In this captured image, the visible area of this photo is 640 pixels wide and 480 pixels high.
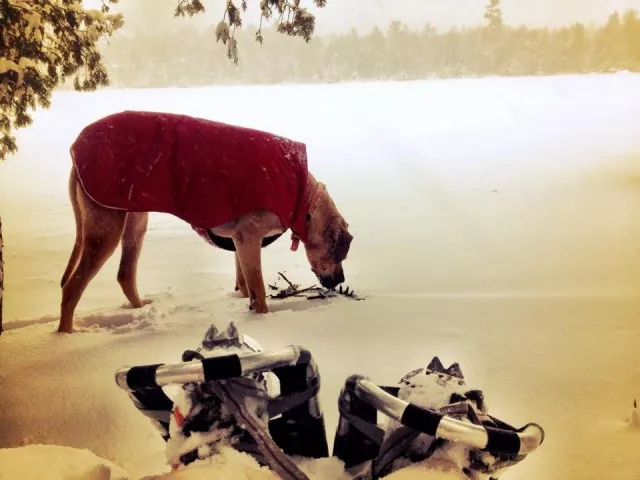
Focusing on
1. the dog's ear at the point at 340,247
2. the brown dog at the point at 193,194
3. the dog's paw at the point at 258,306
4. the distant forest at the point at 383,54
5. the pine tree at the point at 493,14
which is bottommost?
the dog's paw at the point at 258,306

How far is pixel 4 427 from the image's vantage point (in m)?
1.29

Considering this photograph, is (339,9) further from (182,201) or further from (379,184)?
(182,201)

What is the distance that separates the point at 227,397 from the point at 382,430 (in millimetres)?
287

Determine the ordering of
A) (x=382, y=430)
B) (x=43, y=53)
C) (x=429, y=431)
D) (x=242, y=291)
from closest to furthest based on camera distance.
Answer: (x=429, y=431) → (x=382, y=430) → (x=43, y=53) → (x=242, y=291)

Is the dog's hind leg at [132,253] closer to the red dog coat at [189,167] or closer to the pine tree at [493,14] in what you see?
the red dog coat at [189,167]

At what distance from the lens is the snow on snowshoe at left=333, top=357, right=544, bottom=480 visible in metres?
0.84

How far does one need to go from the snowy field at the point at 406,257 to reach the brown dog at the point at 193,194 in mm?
38

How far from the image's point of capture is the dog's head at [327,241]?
1.54m

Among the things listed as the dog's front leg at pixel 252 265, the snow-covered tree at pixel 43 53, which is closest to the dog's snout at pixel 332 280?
the dog's front leg at pixel 252 265

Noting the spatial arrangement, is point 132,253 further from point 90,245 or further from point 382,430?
point 382,430

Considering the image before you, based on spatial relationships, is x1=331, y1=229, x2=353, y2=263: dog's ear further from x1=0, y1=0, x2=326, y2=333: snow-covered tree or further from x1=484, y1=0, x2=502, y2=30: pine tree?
x1=484, y1=0, x2=502, y2=30: pine tree

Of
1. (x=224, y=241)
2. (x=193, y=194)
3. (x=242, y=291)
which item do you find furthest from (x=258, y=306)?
(x=193, y=194)

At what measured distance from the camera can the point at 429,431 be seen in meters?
0.84

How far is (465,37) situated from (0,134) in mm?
1290
